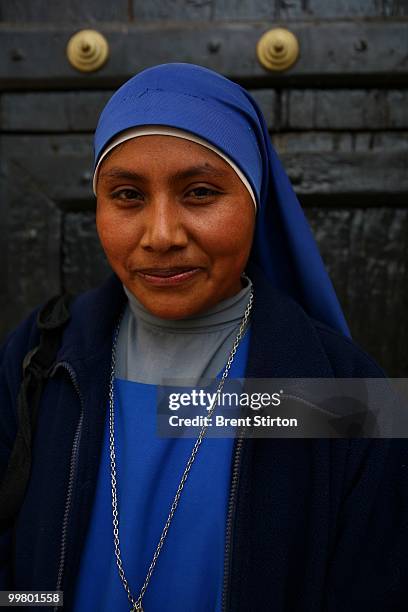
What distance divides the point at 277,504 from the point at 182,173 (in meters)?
0.56

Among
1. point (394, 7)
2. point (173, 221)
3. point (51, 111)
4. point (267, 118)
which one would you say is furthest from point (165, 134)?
point (394, 7)

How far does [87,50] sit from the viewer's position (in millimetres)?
1714

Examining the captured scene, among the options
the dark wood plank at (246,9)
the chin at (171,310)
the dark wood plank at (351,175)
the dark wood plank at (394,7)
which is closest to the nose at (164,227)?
the chin at (171,310)

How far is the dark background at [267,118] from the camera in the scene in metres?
1.71

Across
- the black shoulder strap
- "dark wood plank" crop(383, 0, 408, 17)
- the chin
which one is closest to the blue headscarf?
the chin

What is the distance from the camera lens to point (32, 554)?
1.07 meters

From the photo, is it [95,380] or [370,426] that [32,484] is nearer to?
[95,380]

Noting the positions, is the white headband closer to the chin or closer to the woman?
the woman

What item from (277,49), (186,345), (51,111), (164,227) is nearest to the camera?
(164,227)

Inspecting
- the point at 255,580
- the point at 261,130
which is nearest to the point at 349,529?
the point at 255,580

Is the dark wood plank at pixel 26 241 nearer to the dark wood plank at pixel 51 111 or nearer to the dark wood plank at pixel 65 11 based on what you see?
the dark wood plank at pixel 51 111

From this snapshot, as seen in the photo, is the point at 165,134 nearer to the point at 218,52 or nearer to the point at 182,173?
the point at 182,173

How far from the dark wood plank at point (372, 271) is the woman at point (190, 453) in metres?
0.71

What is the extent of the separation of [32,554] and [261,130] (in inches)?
34.1
